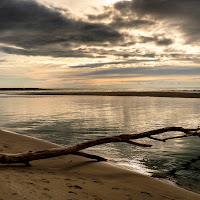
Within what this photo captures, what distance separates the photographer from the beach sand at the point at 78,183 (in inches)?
146

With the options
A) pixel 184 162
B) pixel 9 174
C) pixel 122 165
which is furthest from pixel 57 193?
pixel 184 162

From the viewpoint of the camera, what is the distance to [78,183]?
4.49 metres

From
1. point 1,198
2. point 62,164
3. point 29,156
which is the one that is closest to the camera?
point 1,198

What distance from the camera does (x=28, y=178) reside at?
4.35 m

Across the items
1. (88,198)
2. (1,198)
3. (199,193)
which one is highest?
(1,198)

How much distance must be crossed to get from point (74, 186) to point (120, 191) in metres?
1.05

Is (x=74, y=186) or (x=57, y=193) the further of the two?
(x=74, y=186)

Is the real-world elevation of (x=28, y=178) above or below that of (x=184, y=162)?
above

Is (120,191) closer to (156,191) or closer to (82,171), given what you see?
(156,191)

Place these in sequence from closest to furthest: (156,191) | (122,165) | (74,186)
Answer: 1. (74,186)
2. (156,191)
3. (122,165)

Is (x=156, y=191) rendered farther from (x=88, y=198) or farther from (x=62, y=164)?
(x=62, y=164)

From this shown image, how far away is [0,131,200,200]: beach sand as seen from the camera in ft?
12.2

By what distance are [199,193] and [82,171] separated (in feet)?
10.2

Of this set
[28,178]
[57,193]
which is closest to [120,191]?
[57,193]
